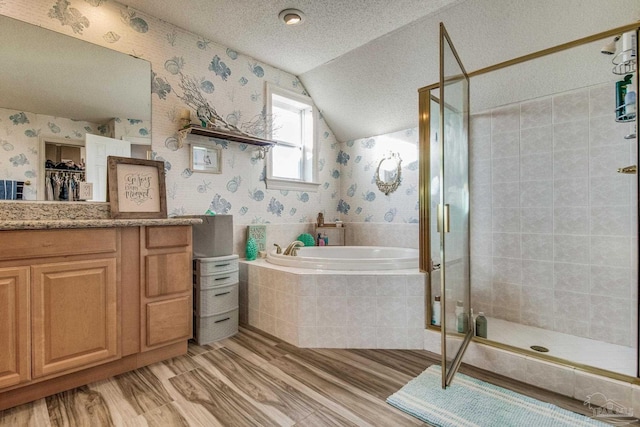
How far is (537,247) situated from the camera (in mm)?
2377

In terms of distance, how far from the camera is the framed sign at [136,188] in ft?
6.99

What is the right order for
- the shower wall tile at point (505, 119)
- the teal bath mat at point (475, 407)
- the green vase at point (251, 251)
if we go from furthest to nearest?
the green vase at point (251, 251)
the shower wall tile at point (505, 119)
the teal bath mat at point (475, 407)

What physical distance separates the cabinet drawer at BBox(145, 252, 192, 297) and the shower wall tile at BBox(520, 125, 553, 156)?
2.63 m

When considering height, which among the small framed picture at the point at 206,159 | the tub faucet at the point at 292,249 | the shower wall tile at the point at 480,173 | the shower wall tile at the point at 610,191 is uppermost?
the small framed picture at the point at 206,159

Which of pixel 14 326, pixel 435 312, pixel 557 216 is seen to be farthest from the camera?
pixel 557 216

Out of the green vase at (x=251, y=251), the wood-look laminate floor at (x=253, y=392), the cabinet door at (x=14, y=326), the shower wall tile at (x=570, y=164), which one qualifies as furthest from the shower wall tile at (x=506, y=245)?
the cabinet door at (x=14, y=326)

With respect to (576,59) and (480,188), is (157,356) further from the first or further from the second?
(576,59)

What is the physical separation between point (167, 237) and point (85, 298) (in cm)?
54

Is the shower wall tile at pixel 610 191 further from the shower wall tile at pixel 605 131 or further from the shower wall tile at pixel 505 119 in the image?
the shower wall tile at pixel 505 119

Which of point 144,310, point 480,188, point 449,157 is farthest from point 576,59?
point 144,310

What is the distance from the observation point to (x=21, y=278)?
4.99 feet

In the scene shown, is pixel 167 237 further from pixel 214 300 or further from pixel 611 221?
pixel 611 221

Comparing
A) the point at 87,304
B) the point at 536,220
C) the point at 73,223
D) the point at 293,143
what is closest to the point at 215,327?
the point at 87,304

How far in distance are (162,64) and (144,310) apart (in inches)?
75.1
